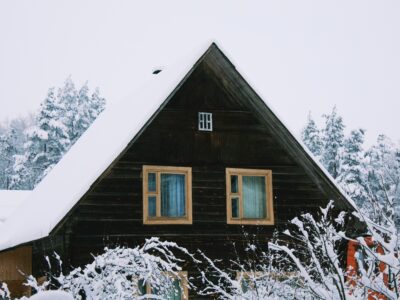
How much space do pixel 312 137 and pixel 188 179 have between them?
38678mm

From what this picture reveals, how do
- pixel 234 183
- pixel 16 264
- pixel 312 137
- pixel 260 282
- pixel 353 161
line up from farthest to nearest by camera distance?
1. pixel 312 137
2. pixel 353 161
3. pixel 16 264
4. pixel 234 183
5. pixel 260 282

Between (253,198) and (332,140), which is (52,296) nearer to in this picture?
(253,198)

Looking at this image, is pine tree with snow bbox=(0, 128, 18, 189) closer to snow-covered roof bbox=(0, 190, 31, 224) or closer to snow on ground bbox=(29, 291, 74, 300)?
snow-covered roof bbox=(0, 190, 31, 224)

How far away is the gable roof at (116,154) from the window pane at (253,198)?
1361mm

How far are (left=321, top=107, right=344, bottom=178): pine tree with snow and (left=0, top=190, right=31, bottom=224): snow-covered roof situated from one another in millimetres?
22840

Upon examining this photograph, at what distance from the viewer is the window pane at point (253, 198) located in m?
16.5

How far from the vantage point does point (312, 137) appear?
5322 centimetres

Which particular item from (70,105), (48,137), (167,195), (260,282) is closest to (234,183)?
(167,195)

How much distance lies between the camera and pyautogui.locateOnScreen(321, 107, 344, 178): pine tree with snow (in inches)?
1796

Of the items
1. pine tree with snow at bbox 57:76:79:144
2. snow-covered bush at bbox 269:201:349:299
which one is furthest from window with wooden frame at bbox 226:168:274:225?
pine tree with snow at bbox 57:76:79:144

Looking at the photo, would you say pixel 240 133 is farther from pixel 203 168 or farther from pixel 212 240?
pixel 212 240

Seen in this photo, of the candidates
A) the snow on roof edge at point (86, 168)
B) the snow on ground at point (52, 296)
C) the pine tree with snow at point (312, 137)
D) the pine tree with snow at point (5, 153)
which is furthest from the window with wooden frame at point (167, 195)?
the pine tree with snow at point (5, 153)

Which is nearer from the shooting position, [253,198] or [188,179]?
[188,179]

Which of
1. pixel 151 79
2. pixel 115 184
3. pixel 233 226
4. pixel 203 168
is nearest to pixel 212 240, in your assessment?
pixel 233 226
